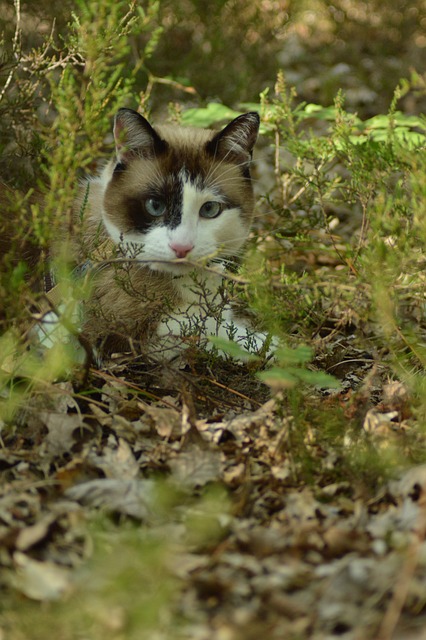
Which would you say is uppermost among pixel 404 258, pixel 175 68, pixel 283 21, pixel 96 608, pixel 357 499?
pixel 283 21

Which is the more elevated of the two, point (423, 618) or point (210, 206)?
point (210, 206)

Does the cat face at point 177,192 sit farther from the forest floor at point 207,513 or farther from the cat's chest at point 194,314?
the forest floor at point 207,513

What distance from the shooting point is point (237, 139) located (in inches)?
122

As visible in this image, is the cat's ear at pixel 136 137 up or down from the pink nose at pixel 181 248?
up

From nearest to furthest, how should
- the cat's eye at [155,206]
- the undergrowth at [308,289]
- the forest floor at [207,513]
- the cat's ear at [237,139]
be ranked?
the forest floor at [207,513]
the undergrowth at [308,289]
the cat's eye at [155,206]
the cat's ear at [237,139]

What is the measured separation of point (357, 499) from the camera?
196cm

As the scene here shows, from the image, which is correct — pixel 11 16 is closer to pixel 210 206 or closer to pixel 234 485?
pixel 210 206

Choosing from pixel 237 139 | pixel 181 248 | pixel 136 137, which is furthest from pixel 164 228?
pixel 237 139

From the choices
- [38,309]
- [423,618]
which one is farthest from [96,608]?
[38,309]

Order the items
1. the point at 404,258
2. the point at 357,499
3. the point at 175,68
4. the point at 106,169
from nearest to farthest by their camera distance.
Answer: the point at 357,499, the point at 404,258, the point at 106,169, the point at 175,68

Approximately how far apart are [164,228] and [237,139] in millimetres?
624

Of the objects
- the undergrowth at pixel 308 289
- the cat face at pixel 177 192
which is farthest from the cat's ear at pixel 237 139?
the undergrowth at pixel 308 289

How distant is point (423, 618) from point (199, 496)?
744 millimetres

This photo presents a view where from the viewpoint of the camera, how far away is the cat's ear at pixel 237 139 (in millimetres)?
3041
